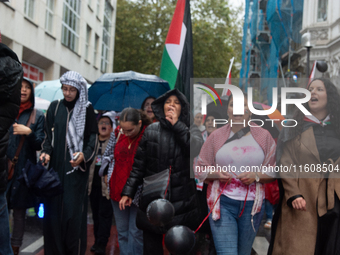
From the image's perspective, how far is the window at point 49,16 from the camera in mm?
18719

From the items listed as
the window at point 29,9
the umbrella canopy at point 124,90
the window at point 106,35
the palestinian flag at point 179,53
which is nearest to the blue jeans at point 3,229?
the palestinian flag at point 179,53

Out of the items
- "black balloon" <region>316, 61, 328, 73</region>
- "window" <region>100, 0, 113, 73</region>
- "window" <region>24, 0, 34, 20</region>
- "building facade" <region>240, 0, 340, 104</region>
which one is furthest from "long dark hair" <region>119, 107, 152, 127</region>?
"window" <region>100, 0, 113, 73</region>

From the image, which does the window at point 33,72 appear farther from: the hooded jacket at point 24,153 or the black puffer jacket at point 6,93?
the black puffer jacket at point 6,93

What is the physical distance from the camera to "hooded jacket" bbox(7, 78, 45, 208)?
14.6ft

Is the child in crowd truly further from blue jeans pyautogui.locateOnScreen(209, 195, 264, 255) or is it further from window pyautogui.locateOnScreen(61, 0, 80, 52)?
window pyautogui.locateOnScreen(61, 0, 80, 52)

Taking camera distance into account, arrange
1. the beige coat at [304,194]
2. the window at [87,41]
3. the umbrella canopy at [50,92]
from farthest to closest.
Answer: the window at [87,41]
the umbrella canopy at [50,92]
the beige coat at [304,194]

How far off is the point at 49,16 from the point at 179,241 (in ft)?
60.3

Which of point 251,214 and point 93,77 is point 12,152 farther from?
point 93,77

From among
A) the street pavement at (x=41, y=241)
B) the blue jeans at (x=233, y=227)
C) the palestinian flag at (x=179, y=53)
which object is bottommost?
Answer: the street pavement at (x=41, y=241)

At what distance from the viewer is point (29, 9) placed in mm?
16578

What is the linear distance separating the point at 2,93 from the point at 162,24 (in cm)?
2466

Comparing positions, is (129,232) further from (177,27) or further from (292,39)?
(292,39)

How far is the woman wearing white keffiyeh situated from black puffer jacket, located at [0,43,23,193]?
1.25 metres

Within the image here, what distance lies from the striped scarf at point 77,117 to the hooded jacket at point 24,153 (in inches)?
19.1
